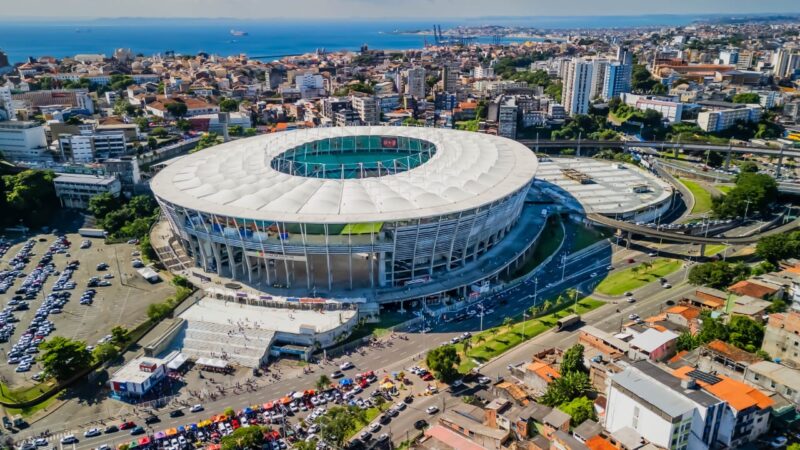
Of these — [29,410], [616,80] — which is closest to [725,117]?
[616,80]

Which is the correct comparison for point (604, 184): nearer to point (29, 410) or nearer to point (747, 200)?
point (747, 200)

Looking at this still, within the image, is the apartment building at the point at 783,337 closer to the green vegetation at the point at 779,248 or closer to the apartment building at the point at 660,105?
the green vegetation at the point at 779,248

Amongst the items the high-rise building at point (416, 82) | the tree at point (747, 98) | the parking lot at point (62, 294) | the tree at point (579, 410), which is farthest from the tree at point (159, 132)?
the tree at point (747, 98)

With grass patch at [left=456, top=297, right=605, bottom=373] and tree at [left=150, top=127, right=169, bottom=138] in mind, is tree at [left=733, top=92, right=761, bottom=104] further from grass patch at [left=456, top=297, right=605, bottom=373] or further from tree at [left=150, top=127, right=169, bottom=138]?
tree at [left=150, top=127, right=169, bottom=138]

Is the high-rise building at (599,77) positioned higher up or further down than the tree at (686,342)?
higher up

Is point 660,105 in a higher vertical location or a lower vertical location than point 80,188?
higher
